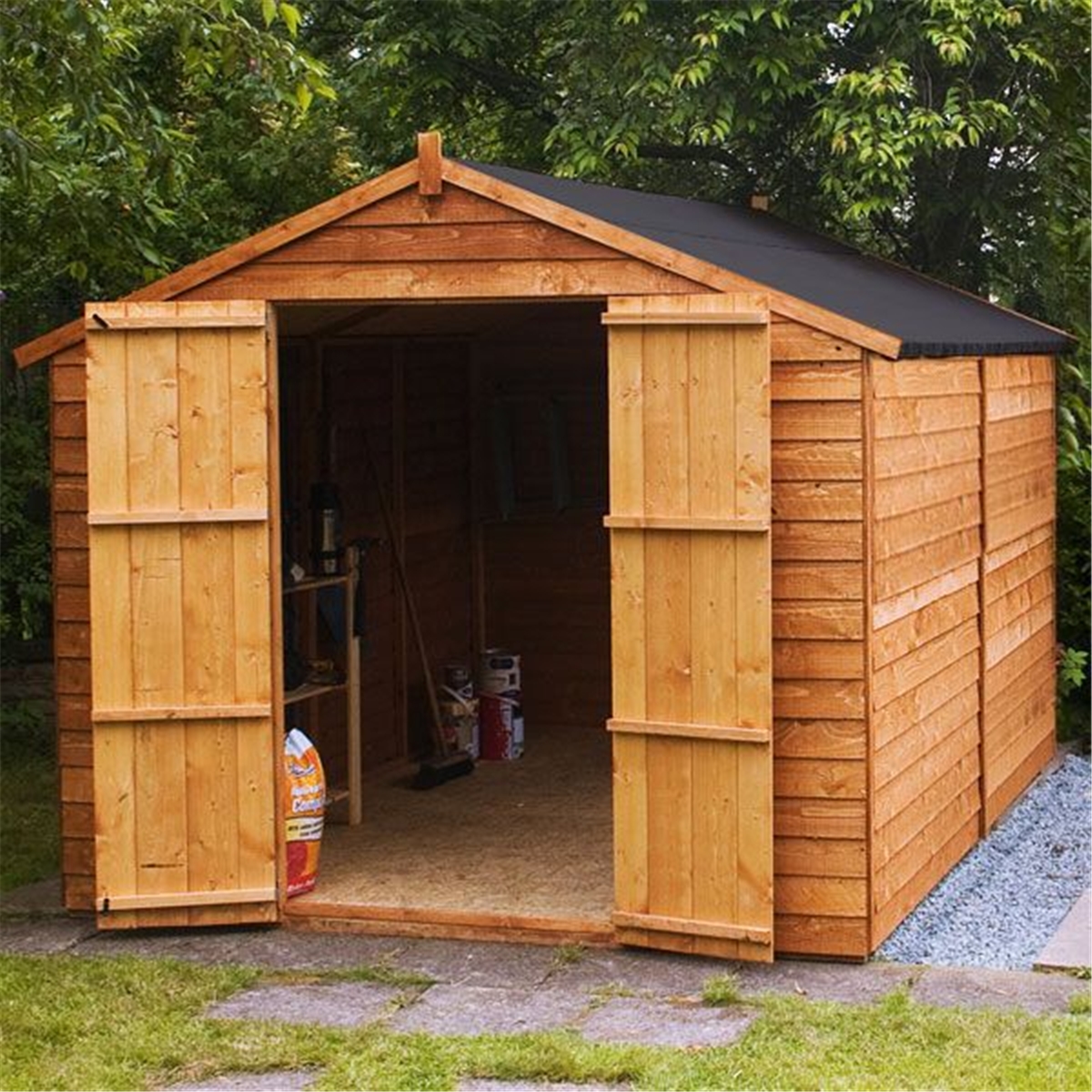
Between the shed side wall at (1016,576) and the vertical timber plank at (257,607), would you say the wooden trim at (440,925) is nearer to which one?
the vertical timber plank at (257,607)

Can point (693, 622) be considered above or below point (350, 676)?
above

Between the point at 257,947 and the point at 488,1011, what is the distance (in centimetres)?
118

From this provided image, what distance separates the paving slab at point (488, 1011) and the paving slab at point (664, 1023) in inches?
4.1

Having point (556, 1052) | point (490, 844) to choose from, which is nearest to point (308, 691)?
point (490, 844)

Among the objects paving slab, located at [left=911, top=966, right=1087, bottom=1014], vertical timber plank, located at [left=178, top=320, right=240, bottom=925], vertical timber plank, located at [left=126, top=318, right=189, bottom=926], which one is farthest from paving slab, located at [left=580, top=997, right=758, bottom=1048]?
vertical timber plank, located at [left=126, top=318, right=189, bottom=926]

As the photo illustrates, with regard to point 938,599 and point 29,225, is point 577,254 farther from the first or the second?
point 29,225

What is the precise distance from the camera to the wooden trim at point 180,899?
7812 mm

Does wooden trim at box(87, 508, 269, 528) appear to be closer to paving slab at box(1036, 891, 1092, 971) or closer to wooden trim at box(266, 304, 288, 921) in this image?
wooden trim at box(266, 304, 288, 921)

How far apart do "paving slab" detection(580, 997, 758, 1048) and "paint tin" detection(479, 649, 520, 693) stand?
4561 mm

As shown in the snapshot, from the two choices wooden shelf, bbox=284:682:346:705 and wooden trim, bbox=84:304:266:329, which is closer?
wooden trim, bbox=84:304:266:329

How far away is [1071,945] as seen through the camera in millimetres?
→ 7543

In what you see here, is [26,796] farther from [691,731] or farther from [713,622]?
[713,622]

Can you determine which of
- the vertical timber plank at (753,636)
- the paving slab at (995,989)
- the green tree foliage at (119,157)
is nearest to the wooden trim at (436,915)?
the vertical timber plank at (753,636)

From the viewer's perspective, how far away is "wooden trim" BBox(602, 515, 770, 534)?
7.27 metres
